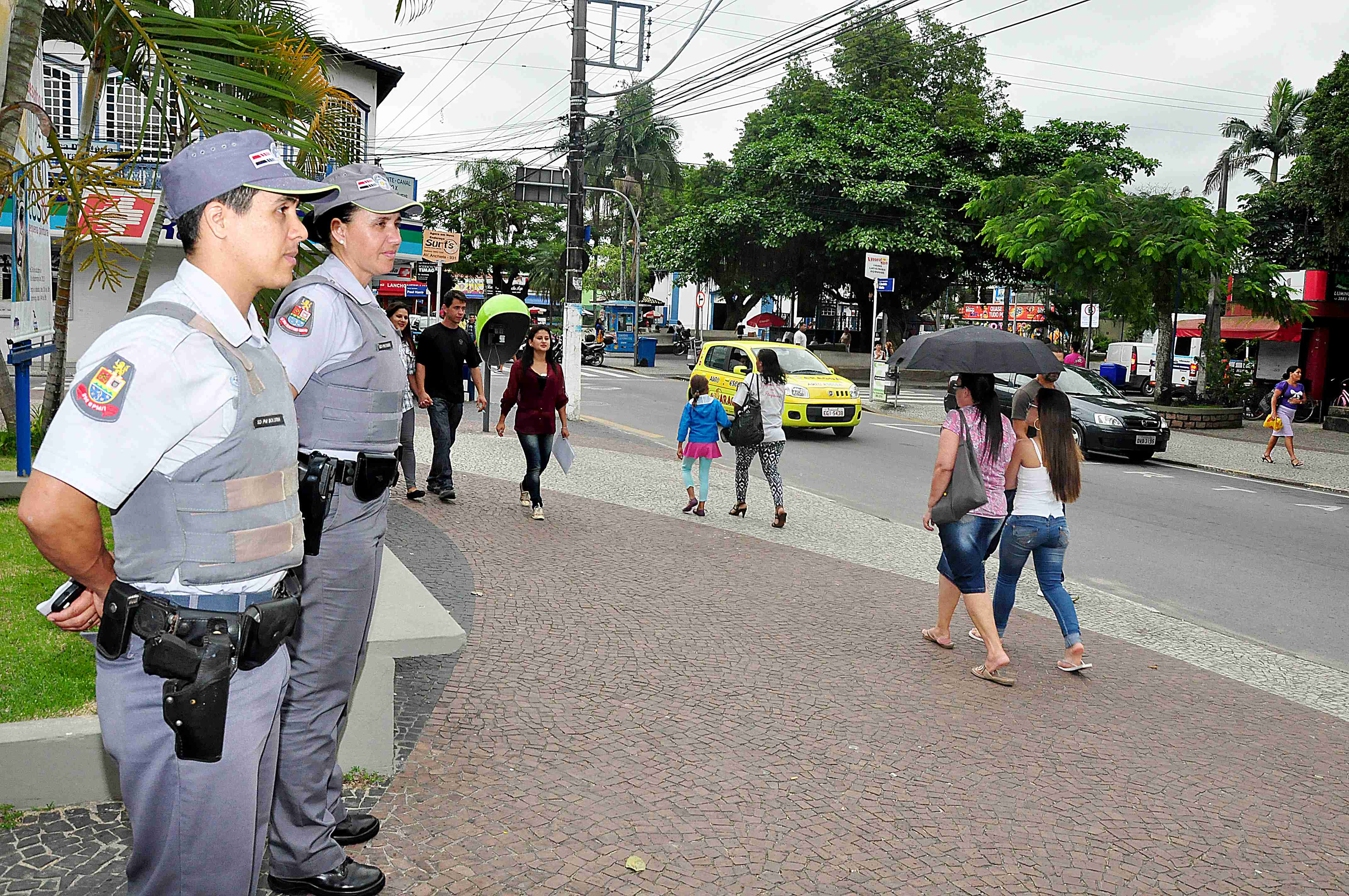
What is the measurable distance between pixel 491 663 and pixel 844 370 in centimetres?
3376

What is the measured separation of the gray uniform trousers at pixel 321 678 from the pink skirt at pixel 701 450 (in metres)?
7.43

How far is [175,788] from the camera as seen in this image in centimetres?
223

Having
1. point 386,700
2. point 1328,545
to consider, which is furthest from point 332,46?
point 1328,545

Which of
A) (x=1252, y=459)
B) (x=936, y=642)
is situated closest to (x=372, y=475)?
(x=936, y=642)

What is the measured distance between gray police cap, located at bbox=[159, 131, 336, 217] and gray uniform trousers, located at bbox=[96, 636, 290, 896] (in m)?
0.92

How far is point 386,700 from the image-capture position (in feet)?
13.8

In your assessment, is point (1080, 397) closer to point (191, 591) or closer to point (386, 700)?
point (386, 700)

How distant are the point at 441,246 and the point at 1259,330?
2377 centimetres

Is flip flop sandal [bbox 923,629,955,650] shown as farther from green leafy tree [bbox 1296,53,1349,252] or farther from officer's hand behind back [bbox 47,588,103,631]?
green leafy tree [bbox 1296,53,1349,252]

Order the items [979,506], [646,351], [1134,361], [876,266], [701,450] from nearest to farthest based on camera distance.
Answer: [979,506]
[701,450]
[876,266]
[1134,361]
[646,351]

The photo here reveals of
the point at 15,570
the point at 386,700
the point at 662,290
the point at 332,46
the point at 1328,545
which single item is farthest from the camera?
the point at 662,290

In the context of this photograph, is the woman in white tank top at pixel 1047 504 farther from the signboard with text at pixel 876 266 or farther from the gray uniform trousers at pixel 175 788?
the signboard with text at pixel 876 266

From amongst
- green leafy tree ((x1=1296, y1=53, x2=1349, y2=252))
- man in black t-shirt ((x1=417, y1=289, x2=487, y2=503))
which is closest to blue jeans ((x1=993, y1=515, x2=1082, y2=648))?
A: man in black t-shirt ((x1=417, y1=289, x2=487, y2=503))

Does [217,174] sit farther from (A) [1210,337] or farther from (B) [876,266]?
(A) [1210,337]
